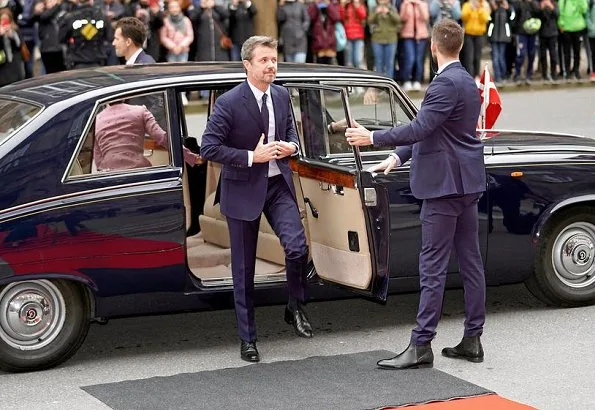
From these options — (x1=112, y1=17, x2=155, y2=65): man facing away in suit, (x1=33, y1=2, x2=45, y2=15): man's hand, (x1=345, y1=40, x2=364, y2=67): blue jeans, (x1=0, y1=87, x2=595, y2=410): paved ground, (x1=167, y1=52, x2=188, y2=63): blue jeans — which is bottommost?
(x1=0, y1=87, x2=595, y2=410): paved ground

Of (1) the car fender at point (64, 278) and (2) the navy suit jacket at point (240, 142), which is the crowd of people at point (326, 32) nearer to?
(2) the navy suit jacket at point (240, 142)

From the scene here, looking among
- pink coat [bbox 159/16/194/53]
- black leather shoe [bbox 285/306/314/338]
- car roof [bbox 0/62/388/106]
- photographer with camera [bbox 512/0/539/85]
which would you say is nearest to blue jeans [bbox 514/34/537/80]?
photographer with camera [bbox 512/0/539/85]

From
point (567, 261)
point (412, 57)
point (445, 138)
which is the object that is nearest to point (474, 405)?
point (445, 138)

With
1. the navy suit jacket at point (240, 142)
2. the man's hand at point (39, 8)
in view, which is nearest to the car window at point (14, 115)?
the navy suit jacket at point (240, 142)

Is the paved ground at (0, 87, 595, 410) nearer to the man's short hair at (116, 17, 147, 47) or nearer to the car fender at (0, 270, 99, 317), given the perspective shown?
the car fender at (0, 270, 99, 317)

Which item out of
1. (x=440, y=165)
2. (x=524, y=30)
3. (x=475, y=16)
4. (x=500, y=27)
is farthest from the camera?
(x=524, y=30)

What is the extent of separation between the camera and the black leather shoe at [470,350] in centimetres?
781

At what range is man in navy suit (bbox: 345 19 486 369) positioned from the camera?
741 cm

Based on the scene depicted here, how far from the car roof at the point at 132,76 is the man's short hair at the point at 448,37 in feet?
3.59

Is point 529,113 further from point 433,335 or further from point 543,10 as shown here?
point 433,335

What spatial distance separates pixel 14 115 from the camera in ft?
25.7

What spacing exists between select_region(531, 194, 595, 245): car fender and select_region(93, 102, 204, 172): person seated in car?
2.45m

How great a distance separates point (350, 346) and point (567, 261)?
170 cm

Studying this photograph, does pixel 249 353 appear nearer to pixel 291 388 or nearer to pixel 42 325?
pixel 291 388
